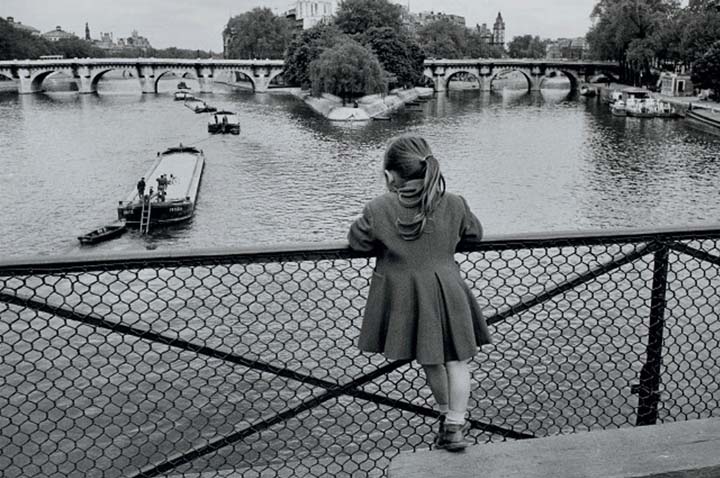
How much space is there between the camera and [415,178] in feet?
9.29

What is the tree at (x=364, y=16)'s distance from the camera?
77.0 metres

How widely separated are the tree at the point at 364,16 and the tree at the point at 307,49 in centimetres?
201

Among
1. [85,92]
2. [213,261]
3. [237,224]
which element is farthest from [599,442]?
[85,92]

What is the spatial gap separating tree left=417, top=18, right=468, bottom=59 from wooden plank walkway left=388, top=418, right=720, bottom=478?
320 feet

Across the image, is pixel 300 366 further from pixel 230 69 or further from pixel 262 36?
pixel 262 36

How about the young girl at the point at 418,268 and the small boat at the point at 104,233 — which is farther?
the small boat at the point at 104,233

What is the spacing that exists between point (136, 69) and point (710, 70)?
184 feet

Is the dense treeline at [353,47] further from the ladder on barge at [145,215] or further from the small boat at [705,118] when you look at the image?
the ladder on barge at [145,215]

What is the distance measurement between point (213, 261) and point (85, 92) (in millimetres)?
84305

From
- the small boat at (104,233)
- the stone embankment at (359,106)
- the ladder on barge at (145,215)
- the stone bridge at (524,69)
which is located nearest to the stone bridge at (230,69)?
the stone bridge at (524,69)

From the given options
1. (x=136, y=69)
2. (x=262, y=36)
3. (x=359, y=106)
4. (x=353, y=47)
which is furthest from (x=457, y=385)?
(x=262, y=36)

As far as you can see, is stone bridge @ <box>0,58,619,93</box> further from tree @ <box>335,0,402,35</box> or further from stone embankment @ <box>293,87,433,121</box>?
stone embankment @ <box>293,87,433,121</box>

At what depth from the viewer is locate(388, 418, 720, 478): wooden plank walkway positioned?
8.43ft

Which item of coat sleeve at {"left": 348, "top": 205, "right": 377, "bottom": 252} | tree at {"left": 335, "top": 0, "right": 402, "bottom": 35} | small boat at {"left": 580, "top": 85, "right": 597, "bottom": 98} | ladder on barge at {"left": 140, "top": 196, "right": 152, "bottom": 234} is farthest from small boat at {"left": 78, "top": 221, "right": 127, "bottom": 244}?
small boat at {"left": 580, "top": 85, "right": 597, "bottom": 98}
